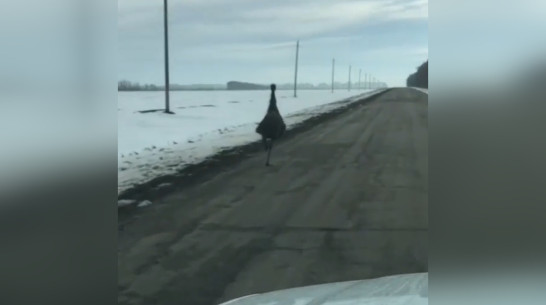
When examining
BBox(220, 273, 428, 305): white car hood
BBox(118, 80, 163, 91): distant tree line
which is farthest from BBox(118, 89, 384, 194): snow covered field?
BBox(220, 273, 428, 305): white car hood

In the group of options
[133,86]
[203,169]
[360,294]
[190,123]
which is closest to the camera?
[360,294]

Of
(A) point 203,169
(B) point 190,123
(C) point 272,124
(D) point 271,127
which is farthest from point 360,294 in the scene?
(A) point 203,169

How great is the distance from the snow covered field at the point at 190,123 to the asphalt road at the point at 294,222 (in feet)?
1.44

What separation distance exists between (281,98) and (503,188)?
386 centimetres

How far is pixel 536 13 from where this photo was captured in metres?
1.41

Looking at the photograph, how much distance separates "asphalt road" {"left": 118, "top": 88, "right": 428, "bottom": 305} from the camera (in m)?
3.58

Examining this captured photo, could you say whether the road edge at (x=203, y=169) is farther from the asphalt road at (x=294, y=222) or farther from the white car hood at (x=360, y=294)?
the white car hood at (x=360, y=294)

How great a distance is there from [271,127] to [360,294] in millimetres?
4264

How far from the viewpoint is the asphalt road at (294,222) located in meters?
3.58

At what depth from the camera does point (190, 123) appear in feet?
20.6

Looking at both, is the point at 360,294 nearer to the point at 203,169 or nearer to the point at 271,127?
the point at 271,127

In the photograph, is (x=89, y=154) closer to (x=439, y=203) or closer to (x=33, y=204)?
(x=33, y=204)

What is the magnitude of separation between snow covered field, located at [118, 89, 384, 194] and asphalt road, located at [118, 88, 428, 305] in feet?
1.44

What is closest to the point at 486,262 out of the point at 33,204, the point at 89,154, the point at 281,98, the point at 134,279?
the point at 89,154
